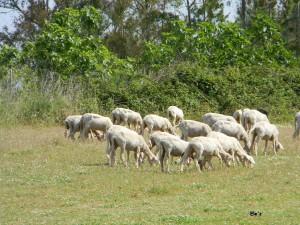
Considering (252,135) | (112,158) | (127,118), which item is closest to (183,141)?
(112,158)

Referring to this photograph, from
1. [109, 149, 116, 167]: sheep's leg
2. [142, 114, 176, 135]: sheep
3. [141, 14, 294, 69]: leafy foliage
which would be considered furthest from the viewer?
[141, 14, 294, 69]: leafy foliage

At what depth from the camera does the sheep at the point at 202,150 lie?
16781 millimetres

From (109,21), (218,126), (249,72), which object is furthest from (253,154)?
(109,21)

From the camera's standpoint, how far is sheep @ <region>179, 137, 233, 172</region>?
55.1 feet

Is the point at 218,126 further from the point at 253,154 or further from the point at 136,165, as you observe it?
the point at 136,165

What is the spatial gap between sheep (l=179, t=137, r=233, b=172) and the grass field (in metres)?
0.32

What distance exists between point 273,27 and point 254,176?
25702 millimetres

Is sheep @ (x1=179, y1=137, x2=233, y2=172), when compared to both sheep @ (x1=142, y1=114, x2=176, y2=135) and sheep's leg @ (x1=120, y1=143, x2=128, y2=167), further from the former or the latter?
sheep @ (x1=142, y1=114, x2=176, y2=135)

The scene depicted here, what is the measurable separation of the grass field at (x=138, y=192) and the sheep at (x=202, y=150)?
323 millimetres

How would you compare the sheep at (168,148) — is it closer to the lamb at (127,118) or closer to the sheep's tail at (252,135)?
the sheep's tail at (252,135)

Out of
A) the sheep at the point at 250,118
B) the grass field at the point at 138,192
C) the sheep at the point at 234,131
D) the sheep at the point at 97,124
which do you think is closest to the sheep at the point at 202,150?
the grass field at the point at 138,192

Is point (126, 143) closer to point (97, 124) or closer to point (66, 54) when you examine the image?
point (97, 124)

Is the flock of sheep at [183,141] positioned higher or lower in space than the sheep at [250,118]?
lower

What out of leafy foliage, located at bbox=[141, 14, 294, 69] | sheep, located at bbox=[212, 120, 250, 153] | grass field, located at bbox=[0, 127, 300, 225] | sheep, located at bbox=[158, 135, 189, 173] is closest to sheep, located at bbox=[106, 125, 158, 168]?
grass field, located at bbox=[0, 127, 300, 225]
